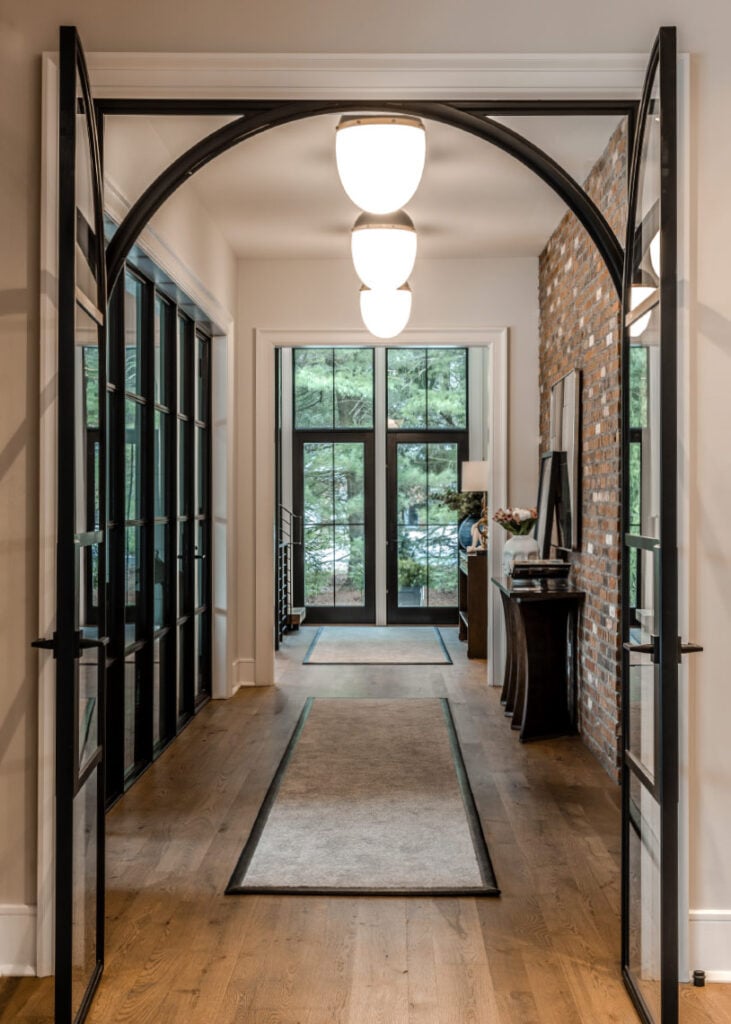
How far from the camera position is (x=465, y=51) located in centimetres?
259

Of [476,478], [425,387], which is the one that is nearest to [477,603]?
[476,478]

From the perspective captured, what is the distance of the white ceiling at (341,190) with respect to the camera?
4.25 metres

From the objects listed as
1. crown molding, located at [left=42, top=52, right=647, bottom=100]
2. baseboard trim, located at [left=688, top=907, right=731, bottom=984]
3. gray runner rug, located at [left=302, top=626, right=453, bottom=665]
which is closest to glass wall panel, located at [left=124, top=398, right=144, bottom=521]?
crown molding, located at [left=42, top=52, right=647, bottom=100]

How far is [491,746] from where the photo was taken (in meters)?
5.01

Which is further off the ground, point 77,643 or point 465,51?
point 465,51

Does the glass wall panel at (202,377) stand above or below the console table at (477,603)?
above

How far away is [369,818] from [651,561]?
198cm

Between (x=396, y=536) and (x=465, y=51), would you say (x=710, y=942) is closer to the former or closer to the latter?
(x=465, y=51)

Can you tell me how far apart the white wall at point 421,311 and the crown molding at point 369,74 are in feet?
12.6

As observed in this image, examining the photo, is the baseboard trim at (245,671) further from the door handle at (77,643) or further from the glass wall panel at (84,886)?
the door handle at (77,643)

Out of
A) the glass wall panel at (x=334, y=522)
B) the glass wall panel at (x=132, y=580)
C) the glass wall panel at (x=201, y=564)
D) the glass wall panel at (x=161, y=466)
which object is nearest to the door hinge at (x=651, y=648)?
the glass wall panel at (x=132, y=580)

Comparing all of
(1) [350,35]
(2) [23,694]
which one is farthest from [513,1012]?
(1) [350,35]

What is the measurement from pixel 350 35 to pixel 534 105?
0.53 meters

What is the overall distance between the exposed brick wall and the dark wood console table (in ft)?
0.33
